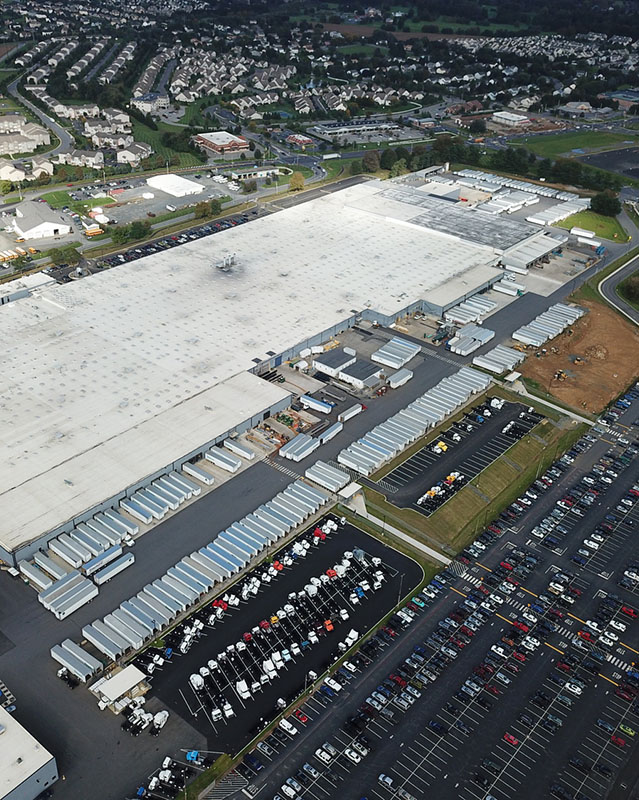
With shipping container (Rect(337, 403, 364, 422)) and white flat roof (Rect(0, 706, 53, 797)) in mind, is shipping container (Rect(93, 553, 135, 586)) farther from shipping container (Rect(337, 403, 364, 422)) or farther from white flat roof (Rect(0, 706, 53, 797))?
shipping container (Rect(337, 403, 364, 422))

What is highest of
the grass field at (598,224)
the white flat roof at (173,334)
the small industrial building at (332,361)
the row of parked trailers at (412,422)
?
the white flat roof at (173,334)

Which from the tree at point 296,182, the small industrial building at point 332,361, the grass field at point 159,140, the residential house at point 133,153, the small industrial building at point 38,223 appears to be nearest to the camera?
the small industrial building at point 332,361

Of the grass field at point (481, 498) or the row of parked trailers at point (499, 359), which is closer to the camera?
the grass field at point (481, 498)

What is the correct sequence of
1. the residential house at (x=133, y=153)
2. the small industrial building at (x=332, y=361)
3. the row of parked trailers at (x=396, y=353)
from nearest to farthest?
the small industrial building at (x=332, y=361) < the row of parked trailers at (x=396, y=353) < the residential house at (x=133, y=153)

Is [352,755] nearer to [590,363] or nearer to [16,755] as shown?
[16,755]

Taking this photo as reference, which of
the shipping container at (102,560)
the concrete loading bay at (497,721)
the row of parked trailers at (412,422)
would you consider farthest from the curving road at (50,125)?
the concrete loading bay at (497,721)

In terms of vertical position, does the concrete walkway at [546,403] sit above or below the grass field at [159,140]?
below

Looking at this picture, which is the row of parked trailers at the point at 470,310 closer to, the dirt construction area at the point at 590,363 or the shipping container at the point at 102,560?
the dirt construction area at the point at 590,363
